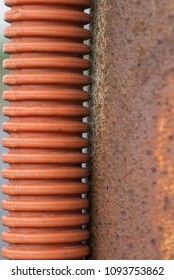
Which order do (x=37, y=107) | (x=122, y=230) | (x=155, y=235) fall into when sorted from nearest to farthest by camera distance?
1. (x=155, y=235)
2. (x=122, y=230)
3. (x=37, y=107)

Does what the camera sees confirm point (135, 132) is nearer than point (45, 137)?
Yes

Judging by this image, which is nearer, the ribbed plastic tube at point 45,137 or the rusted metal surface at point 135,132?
the rusted metal surface at point 135,132

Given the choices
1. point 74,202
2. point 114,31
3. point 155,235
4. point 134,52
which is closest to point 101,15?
point 114,31

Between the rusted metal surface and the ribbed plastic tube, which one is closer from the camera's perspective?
the rusted metal surface

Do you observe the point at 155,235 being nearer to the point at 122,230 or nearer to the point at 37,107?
the point at 122,230

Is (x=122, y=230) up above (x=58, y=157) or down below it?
below
